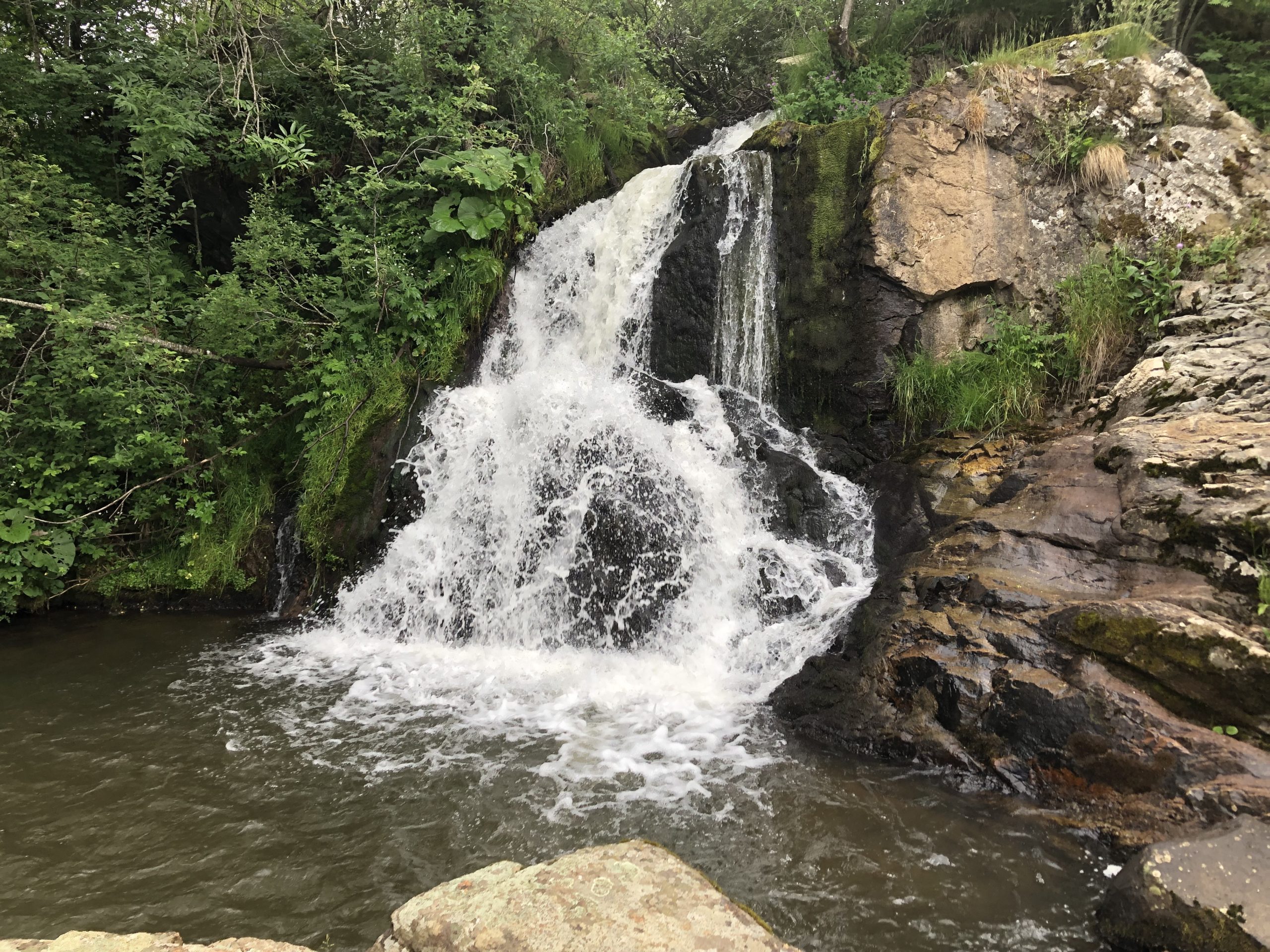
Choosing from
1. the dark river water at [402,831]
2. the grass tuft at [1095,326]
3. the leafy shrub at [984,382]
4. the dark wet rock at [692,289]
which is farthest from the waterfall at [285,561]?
the grass tuft at [1095,326]

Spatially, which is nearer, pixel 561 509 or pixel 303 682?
pixel 303 682

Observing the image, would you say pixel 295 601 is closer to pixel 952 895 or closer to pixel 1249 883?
pixel 952 895

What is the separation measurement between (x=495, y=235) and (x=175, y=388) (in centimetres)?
431

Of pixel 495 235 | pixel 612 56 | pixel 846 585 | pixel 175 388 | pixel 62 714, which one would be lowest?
pixel 62 714

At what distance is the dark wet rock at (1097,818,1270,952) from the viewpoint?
2.55 m

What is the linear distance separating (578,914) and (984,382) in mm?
6042

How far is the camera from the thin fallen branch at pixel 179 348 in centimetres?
655

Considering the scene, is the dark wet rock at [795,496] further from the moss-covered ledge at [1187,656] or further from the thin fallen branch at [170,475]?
the thin fallen branch at [170,475]

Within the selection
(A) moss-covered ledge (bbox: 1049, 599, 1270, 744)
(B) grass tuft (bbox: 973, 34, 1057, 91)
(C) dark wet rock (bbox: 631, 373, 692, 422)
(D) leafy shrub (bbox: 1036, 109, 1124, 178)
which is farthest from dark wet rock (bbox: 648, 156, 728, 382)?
(A) moss-covered ledge (bbox: 1049, 599, 1270, 744)

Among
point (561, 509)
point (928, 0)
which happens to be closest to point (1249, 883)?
point (561, 509)

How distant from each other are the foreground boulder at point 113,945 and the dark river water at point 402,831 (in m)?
0.98

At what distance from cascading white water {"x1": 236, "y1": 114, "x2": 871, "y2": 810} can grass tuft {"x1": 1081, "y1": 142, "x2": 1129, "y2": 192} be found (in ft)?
10.7

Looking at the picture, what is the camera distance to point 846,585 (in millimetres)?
5992

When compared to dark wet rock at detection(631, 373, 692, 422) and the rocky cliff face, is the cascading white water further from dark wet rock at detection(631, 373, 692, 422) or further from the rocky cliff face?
the rocky cliff face
